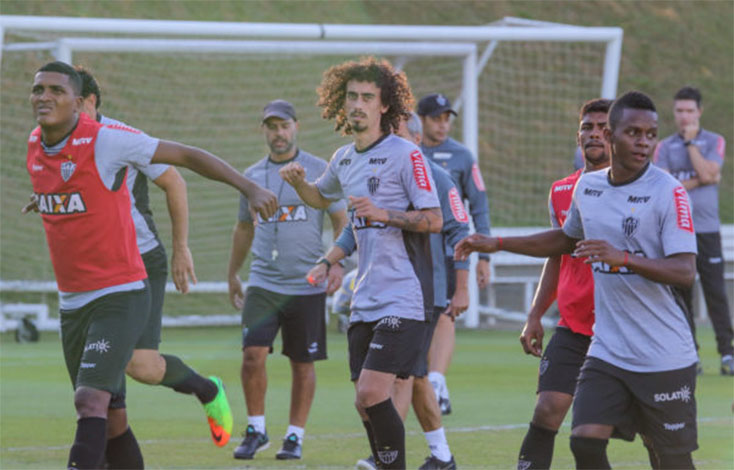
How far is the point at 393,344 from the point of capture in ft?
23.3

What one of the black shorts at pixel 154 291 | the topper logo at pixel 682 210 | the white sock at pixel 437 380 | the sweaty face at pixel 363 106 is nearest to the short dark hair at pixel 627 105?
the topper logo at pixel 682 210

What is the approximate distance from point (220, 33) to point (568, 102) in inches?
507

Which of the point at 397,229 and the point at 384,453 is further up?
the point at 397,229

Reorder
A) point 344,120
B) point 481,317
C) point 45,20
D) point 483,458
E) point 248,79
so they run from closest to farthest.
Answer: point 344,120
point 483,458
point 45,20
point 481,317
point 248,79

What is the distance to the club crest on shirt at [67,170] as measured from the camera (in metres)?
6.57

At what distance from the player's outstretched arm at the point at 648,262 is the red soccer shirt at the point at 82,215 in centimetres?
228

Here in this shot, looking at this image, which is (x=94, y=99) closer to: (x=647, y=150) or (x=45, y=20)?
(x=647, y=150)

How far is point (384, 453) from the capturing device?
7027mm

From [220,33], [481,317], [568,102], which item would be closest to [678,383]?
[220,33]

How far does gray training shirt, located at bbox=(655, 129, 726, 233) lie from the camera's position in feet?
45.6

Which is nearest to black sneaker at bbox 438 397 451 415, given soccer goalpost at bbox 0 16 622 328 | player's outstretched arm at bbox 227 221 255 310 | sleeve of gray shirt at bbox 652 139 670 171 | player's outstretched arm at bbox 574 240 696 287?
player's outstretched arm at bbox 227 221 255 310

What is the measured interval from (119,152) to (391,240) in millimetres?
1507

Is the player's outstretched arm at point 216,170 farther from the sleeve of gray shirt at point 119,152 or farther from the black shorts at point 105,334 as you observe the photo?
the black shorts at point 105,334

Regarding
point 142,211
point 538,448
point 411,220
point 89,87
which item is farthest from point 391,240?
point 89,87
